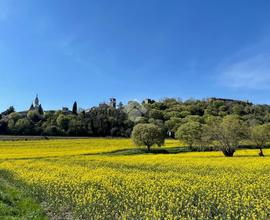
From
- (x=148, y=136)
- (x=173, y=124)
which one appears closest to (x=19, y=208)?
(x=148, y=136)

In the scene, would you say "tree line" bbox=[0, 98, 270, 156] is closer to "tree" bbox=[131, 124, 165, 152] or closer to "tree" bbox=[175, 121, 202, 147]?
"tree" bbox=[175, 121, 202, 147]

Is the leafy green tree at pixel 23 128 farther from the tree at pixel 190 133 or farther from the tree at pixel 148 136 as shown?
the tree at pixel 190 133

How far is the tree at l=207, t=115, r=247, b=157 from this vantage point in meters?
52.4

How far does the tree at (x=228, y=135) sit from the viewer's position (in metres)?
52.4

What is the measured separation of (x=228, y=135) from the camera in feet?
176

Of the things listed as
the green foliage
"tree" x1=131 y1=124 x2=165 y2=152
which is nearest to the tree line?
"tree" x1=131 y1=124 x2=165 y2=152

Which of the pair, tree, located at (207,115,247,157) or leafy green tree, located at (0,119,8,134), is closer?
tree, located at (207,115,247,157)

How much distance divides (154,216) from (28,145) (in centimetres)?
6631

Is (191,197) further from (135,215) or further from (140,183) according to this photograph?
(140,183)

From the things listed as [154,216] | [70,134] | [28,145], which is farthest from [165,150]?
[154,216]

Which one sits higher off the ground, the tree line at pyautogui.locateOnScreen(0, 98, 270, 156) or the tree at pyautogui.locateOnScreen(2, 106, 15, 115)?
the tree at pyautogui.locateOnScreen(2, 106, 15, 115)

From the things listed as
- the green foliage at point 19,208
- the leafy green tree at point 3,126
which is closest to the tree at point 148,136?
the green foliage at point 19,208

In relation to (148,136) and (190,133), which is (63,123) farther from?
(190,133)

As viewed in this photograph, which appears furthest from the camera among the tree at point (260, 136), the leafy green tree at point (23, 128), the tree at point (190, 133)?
the leafy green tree at point (23, 128)
